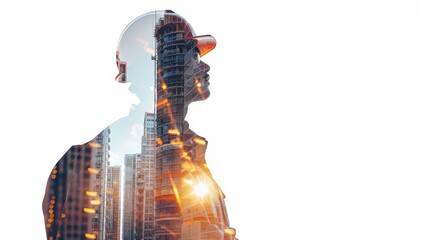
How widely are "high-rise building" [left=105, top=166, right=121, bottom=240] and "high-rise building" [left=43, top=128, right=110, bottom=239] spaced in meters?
0.06

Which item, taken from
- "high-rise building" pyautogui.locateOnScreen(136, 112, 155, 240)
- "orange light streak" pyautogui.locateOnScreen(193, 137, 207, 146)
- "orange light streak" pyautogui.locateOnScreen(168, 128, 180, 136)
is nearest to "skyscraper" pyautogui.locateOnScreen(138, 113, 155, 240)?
"high-rise building" pyautogui.locateOnScreen(136, 112, 155, 240)

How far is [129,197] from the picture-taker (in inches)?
230

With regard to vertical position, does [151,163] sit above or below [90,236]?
above

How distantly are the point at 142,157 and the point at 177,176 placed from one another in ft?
1.39

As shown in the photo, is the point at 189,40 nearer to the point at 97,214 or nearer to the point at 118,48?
the point at 118,48

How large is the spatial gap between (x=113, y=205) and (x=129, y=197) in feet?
0.62

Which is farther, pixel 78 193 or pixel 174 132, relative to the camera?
pixel 78 193

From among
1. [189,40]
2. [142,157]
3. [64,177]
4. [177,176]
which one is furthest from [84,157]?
[189,40]

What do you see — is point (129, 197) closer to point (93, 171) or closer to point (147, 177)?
point (147, 177)

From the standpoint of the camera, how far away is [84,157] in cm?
622

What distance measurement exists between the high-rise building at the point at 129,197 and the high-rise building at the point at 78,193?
242 mm

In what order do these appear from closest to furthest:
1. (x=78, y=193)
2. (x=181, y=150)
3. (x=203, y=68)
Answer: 1. (x=181, y=150)
2. (x=78, y=193)
3. (x=203, y=68)

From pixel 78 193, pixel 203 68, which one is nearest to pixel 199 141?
pixel 203 68

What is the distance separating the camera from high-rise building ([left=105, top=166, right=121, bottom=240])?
5.84 m
